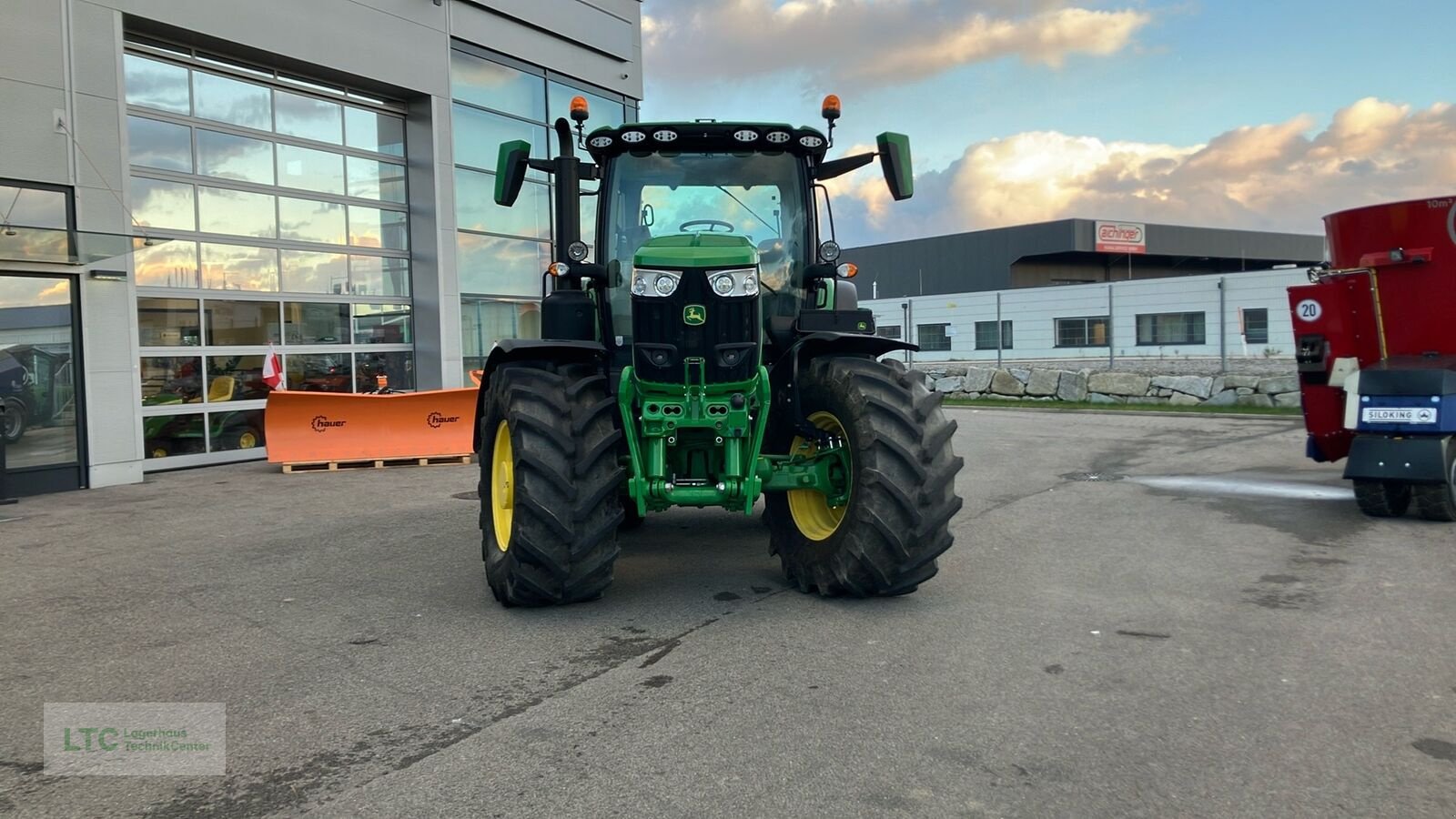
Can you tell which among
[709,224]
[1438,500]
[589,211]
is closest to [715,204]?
[709,224]

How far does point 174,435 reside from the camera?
13.0 meters

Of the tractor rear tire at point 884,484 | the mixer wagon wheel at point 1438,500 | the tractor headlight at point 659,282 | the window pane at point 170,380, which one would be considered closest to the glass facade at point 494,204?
the window pane at point 170,380

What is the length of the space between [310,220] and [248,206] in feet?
3.33

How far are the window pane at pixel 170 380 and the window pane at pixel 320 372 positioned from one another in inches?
52.3

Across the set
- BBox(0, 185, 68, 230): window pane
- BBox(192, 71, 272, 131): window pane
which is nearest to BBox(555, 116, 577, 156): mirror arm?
BBox(0, 185, 68, 230): window pane

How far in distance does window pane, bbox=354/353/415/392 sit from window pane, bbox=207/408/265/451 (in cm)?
177

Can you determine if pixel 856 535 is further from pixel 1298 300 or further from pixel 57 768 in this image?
pixel 1298 300

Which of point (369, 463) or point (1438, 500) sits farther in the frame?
point (369, 463)

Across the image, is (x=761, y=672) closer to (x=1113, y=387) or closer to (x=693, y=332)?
(x=693, y=332)

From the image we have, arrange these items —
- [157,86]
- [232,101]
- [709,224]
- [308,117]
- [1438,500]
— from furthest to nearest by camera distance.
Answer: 1. [308,117]
2. [232,101]
3. [157,86]
4. [1438,500]
5. [709,224]

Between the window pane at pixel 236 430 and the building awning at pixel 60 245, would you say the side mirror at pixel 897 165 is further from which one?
the window pane at pixel 236 430

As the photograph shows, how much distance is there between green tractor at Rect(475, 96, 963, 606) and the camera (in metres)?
5.38

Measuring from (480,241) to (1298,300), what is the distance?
12.4m

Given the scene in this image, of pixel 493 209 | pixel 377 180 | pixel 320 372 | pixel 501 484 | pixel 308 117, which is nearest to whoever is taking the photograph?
pixel 501 484
